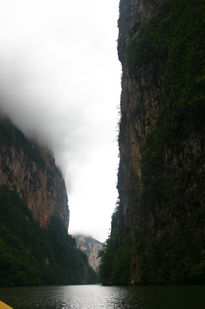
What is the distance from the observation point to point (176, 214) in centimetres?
3444

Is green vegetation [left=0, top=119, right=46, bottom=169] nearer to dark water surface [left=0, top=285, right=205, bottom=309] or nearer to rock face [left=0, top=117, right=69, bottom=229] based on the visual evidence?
rock face [left=0, top=117, right=69, bottom=229]

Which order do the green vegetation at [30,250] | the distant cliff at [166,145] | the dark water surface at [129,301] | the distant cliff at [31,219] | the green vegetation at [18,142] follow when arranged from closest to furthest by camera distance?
the dark water surface at [129,301], the distant cliff at [166,145], the green vegetation at [30,250], the distant cliff at [31,219], the green vegetation at [18,142]

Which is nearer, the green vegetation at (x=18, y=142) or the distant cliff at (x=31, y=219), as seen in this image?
the distant cliff at (x=31, y=219)

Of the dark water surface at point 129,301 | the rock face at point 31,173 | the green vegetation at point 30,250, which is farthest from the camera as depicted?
the rock face at point 31,173

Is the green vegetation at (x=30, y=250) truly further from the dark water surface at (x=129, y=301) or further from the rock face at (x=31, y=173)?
the dark water surface at (x=129, y=301)

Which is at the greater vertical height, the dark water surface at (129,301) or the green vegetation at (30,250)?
the green vegetation at (30,250)

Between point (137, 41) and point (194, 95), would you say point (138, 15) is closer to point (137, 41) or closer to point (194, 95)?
point (137, 41)

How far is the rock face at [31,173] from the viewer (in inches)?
4358

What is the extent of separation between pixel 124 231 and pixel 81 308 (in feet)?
149

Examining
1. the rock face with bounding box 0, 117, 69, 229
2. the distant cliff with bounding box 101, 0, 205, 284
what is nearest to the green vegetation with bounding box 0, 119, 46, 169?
the rock face with bounding box 0, 117, 69, 229

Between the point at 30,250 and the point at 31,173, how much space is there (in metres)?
33.0

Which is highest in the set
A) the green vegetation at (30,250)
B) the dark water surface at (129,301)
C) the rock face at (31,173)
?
the rock face at (31,173)

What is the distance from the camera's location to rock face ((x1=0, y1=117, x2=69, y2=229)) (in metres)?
111

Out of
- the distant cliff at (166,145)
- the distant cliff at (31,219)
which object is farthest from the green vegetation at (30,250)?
the distant cliff at (166,145)
